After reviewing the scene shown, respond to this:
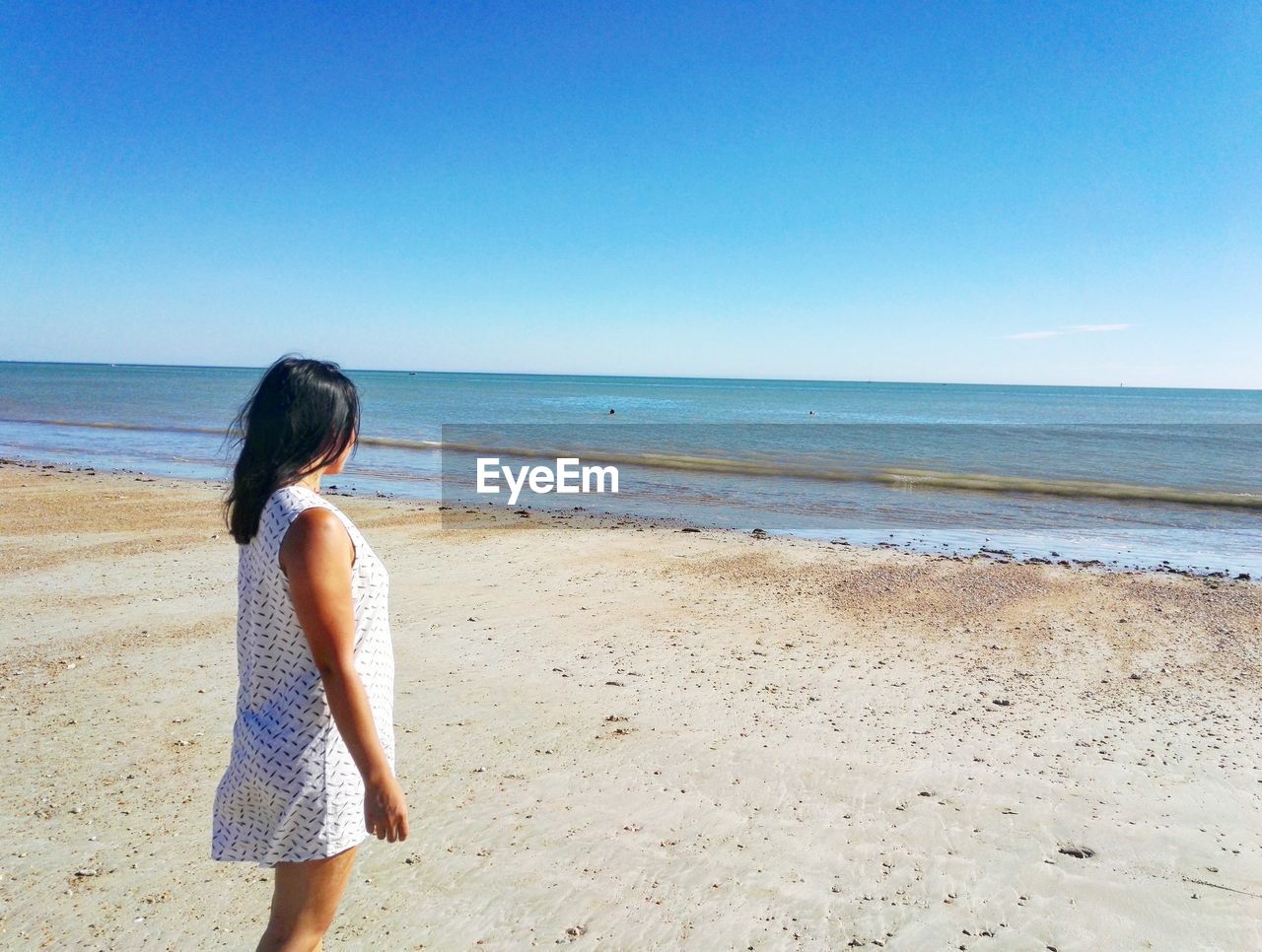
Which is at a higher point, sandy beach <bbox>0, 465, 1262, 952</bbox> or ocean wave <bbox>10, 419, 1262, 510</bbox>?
ocean wave <bbox>10, 419, 1262, 510</bbox>

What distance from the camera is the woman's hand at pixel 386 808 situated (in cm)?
197

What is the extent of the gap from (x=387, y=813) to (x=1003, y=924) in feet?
8.77

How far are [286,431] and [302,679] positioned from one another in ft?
2.00

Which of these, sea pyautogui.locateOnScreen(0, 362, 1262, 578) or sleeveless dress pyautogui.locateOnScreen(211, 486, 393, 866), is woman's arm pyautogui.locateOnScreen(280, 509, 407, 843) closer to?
sleeveless dress pyautogui.locateOnScreen(211, 486, 393, 866)

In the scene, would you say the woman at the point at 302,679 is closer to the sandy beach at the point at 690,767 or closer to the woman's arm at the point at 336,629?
the woman's arm at the point at 336,629

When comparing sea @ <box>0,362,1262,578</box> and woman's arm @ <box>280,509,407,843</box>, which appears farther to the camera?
sea @ <box>0,362,1262,578</box>

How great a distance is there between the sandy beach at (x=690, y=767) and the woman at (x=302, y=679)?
1.38 meters

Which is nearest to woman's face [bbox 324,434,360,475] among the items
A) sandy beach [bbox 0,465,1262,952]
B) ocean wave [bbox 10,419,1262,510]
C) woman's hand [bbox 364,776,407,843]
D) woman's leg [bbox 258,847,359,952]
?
woman's hand [bbox 364,776,407,843]

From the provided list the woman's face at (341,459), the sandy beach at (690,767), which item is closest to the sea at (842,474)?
the sandy beach at (690,767)

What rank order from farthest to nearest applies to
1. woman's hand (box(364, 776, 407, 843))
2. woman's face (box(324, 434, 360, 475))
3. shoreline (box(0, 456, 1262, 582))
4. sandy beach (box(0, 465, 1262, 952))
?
shoreline (box(0, 456, 1262, 582)) → sandy beach (box(0, 465, 1262, 952)) → woman's face (box(324, 434, 360, 475)) → woman's hand (box(364, 776, 407, 843))

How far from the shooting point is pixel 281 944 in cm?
207

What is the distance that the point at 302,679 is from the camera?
2012 mm

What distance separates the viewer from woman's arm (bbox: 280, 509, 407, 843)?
1.86 m

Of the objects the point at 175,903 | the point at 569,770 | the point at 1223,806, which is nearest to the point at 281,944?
the point at 175,903
